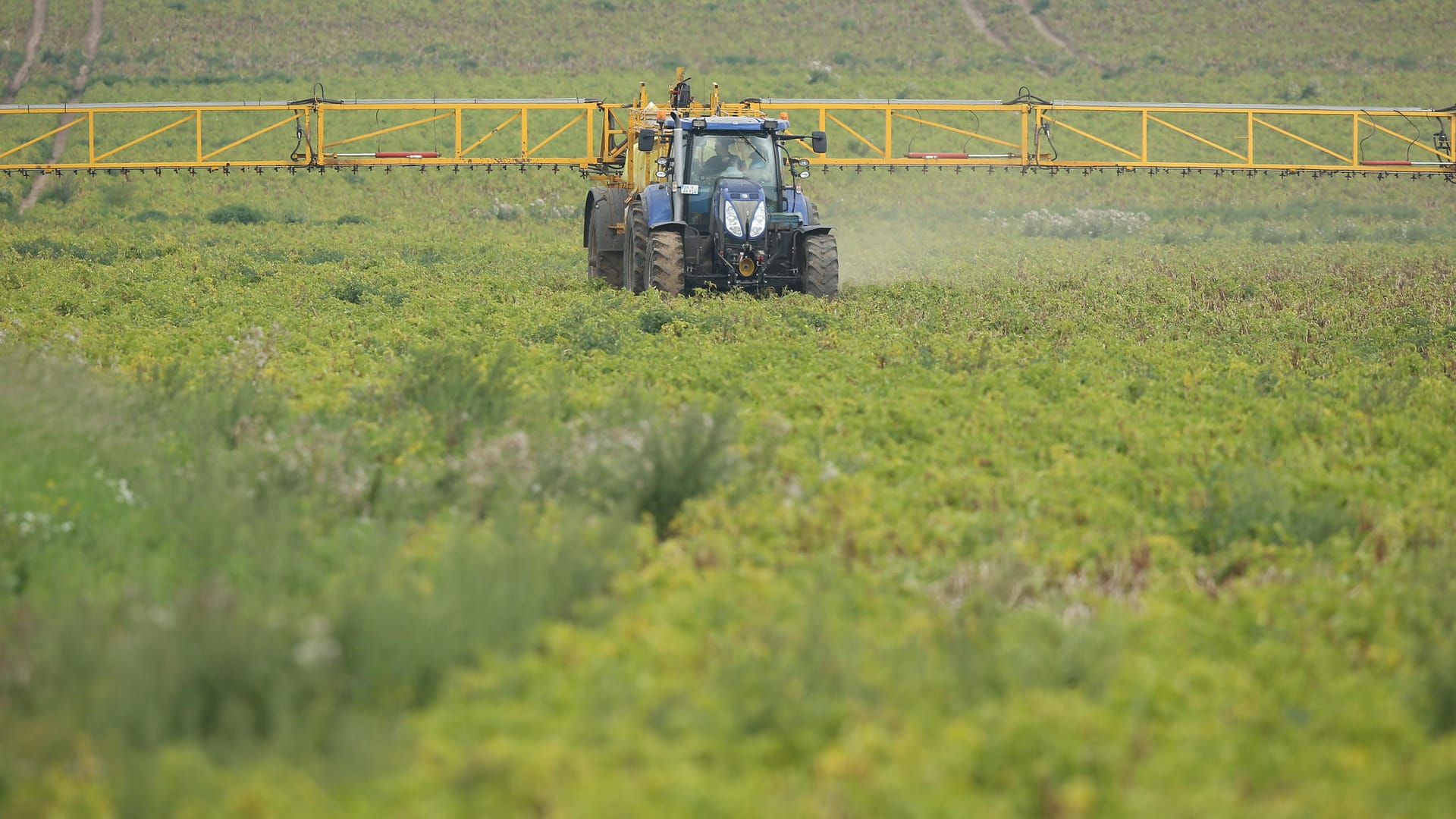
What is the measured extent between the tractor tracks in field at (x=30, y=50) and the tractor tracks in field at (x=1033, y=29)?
38757 millimetres

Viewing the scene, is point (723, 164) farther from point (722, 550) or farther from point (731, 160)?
point (722, 550)

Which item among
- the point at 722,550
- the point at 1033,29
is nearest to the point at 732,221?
the point at 722,550

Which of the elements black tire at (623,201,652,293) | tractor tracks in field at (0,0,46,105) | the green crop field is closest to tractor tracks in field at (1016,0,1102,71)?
tractor tracks in field at (0,0,46,105)

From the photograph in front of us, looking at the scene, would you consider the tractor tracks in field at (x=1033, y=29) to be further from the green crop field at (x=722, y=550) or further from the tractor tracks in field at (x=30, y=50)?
the green crop field at (x=722, y=550)

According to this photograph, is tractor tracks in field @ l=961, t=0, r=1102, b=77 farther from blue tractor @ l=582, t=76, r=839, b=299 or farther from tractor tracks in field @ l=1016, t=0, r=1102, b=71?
blue tractor @ l=582, t=76, r=839, b=299

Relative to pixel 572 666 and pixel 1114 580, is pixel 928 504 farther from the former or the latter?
pixel 572 666

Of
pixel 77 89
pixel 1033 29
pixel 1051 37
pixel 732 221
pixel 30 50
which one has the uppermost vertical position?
pixel 1033 29

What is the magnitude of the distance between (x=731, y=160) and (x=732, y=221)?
1.33 m

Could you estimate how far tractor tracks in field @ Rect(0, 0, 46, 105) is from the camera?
5306cm

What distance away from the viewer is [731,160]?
19.3 m

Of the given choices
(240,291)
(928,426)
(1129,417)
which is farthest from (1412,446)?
(240,291)

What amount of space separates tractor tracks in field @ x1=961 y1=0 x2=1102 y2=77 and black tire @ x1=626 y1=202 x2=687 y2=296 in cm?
4376

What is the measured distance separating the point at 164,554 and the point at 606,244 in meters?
14.8

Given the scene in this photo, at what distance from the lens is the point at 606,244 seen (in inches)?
869
